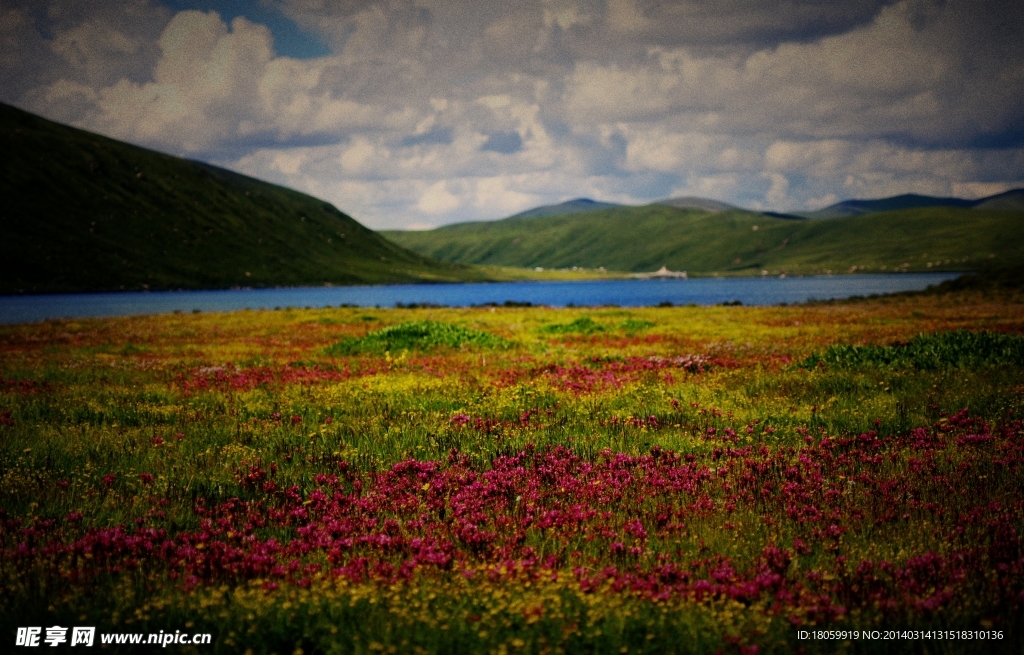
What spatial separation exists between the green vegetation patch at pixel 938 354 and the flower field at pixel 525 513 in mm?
1094

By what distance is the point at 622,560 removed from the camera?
5.67m

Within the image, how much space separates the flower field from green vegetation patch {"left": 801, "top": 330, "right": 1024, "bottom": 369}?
1094mm

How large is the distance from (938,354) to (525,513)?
1473 cm

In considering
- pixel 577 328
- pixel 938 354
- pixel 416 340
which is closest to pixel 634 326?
pixel 577 328

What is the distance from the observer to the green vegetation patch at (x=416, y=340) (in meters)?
22.6

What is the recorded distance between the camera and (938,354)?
15953 millimetres

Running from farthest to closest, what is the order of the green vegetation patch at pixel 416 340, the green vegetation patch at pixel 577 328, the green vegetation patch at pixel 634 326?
the green vegetation patch at pixel 634 326 < the green vegetation patch at pixel 577 328 < the green vegetation patch at pixel 416 340

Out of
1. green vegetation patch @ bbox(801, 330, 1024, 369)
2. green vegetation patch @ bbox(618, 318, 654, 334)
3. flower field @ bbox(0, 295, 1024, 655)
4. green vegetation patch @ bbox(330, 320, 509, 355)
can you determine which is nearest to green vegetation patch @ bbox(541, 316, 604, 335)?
green vegetation patch @ bbox(618, 318, 654, 334)

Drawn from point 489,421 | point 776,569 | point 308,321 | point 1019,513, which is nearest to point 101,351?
point 308,321

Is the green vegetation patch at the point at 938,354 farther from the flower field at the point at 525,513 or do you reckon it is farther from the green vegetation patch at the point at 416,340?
the green vegetation patch at the point at 416,340

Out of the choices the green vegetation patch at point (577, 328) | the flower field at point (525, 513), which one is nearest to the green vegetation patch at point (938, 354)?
the flower field at point (525, 513)

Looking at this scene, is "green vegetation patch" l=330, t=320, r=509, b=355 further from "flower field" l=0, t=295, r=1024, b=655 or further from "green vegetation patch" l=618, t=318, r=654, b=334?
"green vegetation patch" l=618, t=318, r=654, b=334

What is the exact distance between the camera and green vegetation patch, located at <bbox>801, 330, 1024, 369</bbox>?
1530cm

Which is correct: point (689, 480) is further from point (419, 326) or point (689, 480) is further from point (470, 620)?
point (419, 326)
